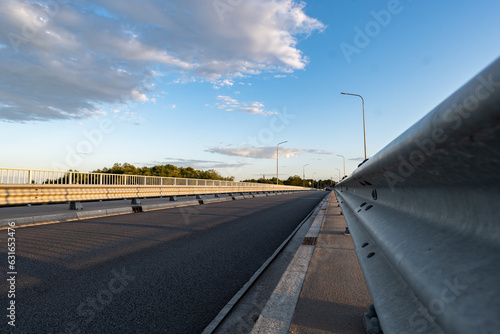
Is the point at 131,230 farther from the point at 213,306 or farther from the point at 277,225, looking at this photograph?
the point at 213,306

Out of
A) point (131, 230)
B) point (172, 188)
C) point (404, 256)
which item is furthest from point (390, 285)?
point (172, 188)

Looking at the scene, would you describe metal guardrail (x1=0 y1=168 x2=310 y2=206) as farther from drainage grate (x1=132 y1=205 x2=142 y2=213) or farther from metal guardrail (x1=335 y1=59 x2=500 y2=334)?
metal guardrail (x1=335 y1=59 x2=500 y2=334)

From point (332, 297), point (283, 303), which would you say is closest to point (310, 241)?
point (332, 297)

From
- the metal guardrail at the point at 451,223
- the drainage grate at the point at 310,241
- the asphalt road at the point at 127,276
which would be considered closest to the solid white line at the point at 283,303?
the asphalt road at the point at 127,276

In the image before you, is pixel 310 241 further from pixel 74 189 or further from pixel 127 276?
pixel 74 189

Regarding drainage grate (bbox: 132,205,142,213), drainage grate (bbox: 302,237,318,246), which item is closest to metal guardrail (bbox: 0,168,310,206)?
drainage grate (bbox: 132,205,142,213)

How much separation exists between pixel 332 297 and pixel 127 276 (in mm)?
2478

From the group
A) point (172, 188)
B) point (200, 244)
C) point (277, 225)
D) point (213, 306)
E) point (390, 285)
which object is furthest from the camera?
point (172, 188)

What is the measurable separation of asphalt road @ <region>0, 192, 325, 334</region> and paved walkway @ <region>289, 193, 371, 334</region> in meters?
0.82

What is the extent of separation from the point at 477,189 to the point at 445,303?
34 centimetres

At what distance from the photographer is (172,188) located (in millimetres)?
16891

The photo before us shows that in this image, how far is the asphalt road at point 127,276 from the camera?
107 inches

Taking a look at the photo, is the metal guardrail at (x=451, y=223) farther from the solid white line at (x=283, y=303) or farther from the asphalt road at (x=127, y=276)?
the asphalt road at (x=127, y=276)

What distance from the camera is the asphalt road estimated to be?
2725mm
